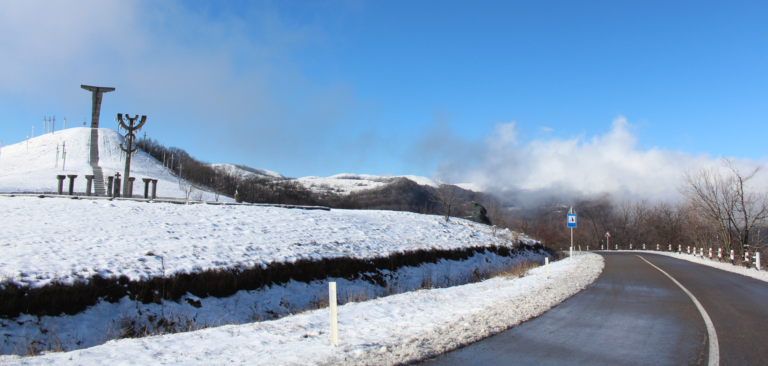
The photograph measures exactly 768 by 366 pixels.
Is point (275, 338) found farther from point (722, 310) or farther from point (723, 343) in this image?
point (722, 310)

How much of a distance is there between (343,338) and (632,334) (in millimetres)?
4697

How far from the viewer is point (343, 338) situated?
21.2ft

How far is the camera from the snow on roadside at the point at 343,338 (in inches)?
211

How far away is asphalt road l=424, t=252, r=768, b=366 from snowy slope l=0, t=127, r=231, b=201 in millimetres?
63549

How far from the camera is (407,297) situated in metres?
11.2

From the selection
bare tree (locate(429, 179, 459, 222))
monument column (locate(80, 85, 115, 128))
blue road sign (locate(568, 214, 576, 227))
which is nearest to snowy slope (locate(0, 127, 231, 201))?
monument column (locate(80, 85, 115, 128))

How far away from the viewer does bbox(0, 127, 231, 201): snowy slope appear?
63.6 metres

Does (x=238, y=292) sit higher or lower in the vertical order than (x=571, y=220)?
lower

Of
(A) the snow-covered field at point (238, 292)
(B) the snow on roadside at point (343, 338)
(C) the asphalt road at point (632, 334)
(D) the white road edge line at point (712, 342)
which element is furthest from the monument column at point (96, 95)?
(D) the white road edge line at point (712, 342)

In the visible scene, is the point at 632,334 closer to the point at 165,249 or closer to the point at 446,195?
the point at 165,249

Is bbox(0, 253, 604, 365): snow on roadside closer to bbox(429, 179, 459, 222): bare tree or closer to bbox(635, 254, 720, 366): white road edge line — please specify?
bbox(635, 254, 720, 366): white road edge line

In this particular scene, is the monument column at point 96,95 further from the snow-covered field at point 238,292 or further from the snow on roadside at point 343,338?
the snow on roadside at point 343,338

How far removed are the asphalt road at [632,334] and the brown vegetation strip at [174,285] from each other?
30.4 ft

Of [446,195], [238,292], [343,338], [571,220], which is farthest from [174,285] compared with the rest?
[446,195]
